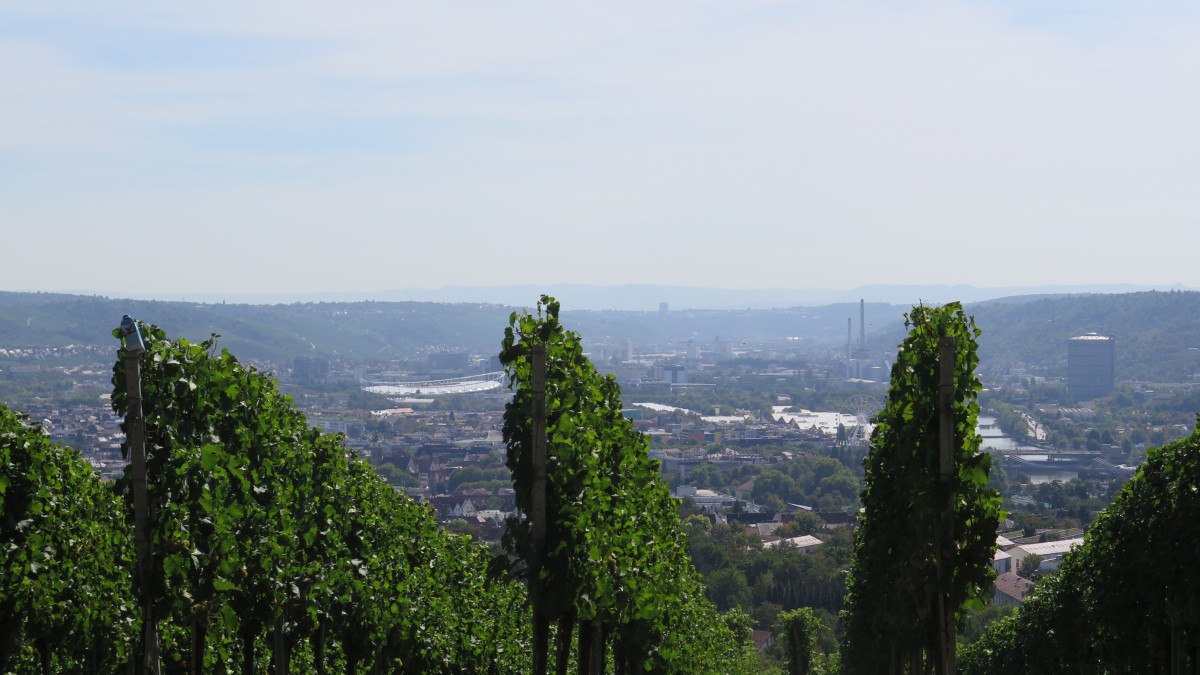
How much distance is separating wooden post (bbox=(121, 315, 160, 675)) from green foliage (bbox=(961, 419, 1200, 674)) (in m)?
8.73

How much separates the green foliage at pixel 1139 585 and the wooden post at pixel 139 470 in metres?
8.73

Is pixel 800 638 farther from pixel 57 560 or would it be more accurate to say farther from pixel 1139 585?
pixel 57 560

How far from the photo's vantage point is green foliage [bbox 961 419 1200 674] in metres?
13.2

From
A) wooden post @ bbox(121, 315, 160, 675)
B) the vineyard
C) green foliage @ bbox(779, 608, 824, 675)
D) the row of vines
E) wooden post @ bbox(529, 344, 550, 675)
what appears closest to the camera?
wooden post @ bbox(121, 315, 160, 675)

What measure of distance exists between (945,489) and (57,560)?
855cm

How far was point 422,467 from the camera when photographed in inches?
5748

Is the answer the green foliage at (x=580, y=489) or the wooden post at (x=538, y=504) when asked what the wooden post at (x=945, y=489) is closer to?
the green foliage at (x=580, y=489)

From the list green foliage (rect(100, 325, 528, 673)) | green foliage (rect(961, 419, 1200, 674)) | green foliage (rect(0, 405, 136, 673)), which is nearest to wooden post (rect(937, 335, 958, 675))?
green foliage (rect(961, 419, 1200, 674))

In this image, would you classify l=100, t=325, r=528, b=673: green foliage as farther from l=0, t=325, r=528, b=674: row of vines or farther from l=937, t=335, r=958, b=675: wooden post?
l=937, t=335, r=958, b=675: wooden post

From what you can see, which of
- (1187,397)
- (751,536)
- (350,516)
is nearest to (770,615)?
(751,536)

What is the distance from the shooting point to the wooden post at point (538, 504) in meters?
12.9

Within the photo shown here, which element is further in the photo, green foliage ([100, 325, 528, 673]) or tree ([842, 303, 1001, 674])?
tree ([842, 303, 1001, 674])

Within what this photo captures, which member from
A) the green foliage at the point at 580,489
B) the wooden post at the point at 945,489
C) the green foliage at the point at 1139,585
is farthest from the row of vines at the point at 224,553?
the green foliage at the point at 1139,585

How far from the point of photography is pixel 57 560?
14406 millimetres
